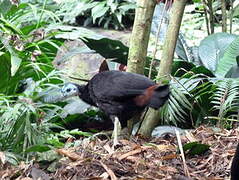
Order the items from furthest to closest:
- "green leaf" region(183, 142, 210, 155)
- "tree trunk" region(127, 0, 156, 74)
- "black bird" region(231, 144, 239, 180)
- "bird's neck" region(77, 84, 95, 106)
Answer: "bird's neck" region(77, 84, 95, 106) < "tree trunk" region(127, 0, 156, 74) < "green leaf" region(183, 142, 210, 155) < "black bird" region(231, 144, 239, 180)

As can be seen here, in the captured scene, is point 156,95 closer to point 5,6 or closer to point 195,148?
point 195,148

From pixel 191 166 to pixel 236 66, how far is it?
7.33 feet

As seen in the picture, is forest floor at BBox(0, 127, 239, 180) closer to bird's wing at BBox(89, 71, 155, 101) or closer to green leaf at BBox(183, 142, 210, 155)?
green leaf at BBox(183, 142, 210, 155)

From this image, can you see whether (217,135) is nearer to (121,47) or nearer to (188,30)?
(121,47)

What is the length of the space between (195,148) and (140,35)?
977 millimetres

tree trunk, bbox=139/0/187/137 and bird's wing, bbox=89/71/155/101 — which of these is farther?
tree trunk, bbox=139/0/187/137

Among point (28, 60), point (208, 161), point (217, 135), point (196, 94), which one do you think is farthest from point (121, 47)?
point (208, 161)

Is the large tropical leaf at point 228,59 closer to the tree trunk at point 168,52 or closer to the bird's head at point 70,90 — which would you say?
the tree trunk at point 168,52

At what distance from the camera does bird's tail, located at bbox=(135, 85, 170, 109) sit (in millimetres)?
3047

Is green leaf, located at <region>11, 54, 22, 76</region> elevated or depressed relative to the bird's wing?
elevated

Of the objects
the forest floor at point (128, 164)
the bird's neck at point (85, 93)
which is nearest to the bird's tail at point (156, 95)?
the forest floor at point (128, 164)

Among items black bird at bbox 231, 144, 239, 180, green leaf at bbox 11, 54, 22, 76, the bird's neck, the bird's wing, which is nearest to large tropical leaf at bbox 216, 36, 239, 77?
the bird's neck

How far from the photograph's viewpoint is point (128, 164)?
2471mm

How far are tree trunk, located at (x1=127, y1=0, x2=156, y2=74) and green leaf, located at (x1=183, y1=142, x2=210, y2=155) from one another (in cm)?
87
